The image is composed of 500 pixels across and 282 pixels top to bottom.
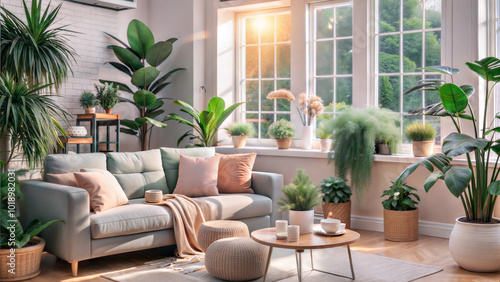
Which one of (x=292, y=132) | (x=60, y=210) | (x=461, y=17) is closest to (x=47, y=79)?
(x=60, y=210)

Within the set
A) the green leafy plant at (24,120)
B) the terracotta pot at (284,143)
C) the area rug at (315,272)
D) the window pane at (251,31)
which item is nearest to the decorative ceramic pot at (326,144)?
the terracotta pot at (284,143)

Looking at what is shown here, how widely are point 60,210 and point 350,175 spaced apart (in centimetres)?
292

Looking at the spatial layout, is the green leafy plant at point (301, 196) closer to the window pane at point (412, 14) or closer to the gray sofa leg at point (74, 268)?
the gray sofa leg at point (74, 268)

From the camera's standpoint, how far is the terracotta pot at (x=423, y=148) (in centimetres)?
535

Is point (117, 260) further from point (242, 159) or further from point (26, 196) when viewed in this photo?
point (242, 159)

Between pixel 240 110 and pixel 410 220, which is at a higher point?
pixel 240 110

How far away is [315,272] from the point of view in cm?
414

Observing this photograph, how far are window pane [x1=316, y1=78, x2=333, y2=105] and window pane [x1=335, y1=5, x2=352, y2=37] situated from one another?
54 cm

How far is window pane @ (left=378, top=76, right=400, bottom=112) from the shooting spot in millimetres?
5898

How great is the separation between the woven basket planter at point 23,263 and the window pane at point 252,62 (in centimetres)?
376

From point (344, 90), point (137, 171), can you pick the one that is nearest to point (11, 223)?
point (137, 171)

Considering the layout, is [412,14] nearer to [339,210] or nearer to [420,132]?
[420,132]

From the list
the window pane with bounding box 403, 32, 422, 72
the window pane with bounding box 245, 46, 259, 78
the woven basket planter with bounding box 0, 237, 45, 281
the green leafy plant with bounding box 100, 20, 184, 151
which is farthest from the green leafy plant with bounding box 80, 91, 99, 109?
the window pane with bounding box 403, 32, 422, 72

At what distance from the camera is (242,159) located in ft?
17.9
